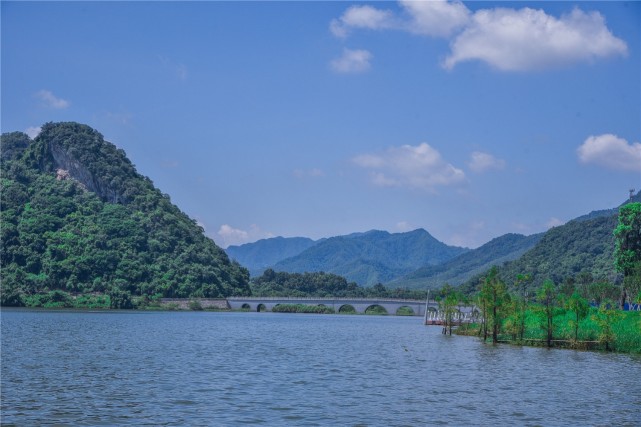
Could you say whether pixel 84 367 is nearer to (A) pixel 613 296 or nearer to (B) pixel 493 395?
(B) pixel 493 395

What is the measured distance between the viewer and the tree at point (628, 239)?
410 feet

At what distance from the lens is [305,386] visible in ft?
139

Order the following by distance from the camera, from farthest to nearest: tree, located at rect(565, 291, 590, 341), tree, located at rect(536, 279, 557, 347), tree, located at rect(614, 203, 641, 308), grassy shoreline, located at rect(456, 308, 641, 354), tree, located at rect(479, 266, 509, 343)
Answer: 1. tree, located at rect(614, 203, 641, 308)
2. tree, located at rect(479, 266, 509, 343)
3. tree, located at rect(536, 279, 557, 347)
4. tree, located at rect(565, 291, 590, 341)
5. grassy shoreline, located at rect(456, 308, 641, 354)

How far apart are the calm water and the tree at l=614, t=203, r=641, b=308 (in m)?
62.0

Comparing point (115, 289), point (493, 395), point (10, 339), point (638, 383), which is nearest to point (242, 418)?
point (493, 395)

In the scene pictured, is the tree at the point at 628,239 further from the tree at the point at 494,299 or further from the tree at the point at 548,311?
the tree at the point at 548,311

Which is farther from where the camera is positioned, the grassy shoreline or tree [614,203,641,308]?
tree [614,203,641,308]

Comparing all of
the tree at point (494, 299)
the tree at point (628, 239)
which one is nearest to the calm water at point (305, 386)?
the tree at point (494, 299)

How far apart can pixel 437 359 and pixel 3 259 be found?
15253cm

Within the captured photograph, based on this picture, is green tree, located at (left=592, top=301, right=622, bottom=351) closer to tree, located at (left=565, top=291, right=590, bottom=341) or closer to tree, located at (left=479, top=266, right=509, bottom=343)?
tree, located at (left=565, top=291, right=590, bottom=341)

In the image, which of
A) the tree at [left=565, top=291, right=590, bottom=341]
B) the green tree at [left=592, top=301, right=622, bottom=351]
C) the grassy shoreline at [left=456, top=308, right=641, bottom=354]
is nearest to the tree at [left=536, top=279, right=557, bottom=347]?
the grassy shoreline at [left=456, top=308, right=641, bottom=354]

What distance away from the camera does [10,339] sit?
71.0m

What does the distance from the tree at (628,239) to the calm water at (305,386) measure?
2442 inches

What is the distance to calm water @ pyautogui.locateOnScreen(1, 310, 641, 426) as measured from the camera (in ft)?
107
